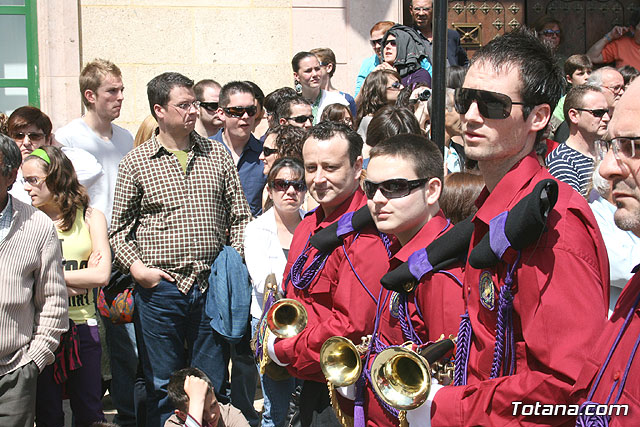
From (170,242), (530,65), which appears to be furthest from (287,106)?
(530,65)

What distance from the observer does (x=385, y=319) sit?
313cm

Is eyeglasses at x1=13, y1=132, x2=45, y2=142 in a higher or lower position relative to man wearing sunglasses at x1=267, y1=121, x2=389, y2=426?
higher

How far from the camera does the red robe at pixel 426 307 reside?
9.10 feet

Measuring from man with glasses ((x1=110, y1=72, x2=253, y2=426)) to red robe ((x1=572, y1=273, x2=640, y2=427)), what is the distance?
346 centimetres

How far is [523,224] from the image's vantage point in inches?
84.9

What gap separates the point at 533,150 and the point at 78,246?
11.4ft

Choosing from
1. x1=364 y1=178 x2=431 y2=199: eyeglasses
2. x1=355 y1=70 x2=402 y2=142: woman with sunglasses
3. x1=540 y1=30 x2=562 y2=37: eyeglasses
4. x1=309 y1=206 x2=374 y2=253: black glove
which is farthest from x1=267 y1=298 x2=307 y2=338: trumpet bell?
x1=540 y1=30 x2=562 y2=37: eyeglasses

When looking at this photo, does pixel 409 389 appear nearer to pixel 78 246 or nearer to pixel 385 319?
pixel 385 319

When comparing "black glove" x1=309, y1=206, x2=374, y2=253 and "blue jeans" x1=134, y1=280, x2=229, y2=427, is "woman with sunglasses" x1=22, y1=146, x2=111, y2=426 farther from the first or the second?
"black glove" x1=309, y1=206, x2=374, y2=253

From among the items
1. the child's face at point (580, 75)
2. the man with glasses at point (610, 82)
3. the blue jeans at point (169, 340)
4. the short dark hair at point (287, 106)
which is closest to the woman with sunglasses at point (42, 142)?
the blue jeans at point (169, 340)

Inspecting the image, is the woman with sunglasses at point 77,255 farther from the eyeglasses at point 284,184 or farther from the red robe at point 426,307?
the red robe at point 426,307

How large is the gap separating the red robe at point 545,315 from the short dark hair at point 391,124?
2.24m

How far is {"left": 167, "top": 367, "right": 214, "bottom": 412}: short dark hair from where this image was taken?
4.84 metres

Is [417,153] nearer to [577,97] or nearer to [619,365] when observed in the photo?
[619,365]
